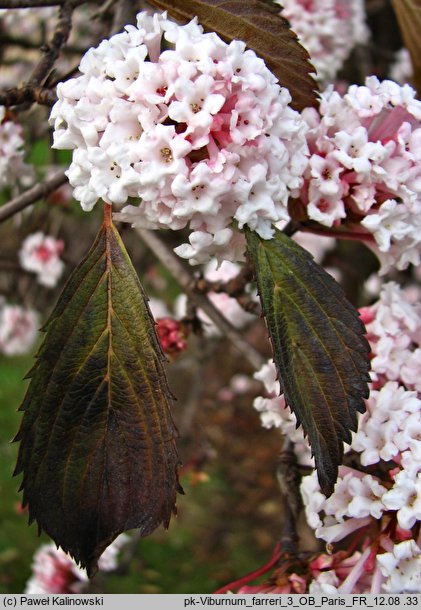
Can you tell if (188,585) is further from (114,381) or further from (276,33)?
(276,33)

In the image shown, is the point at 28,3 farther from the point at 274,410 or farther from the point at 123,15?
the point at 274,410

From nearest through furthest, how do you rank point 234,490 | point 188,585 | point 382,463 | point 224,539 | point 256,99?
1. point 256,99
2. point 382,463
3. point 188,585
4. point 224,539
5. point 234,490

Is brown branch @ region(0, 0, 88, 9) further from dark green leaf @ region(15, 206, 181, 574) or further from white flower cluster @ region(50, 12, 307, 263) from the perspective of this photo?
dark green leaf @ region(15, 206, 181, 574)

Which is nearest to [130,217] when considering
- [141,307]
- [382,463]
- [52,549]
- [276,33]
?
[141,307]

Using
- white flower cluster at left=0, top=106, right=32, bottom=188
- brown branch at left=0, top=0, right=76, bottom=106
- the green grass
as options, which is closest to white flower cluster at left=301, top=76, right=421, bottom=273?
brown branch at left=0, top=0, right=76, bottom=106

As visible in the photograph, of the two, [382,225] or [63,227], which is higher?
[382,225]

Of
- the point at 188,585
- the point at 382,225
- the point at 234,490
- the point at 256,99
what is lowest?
the point at 234,490
